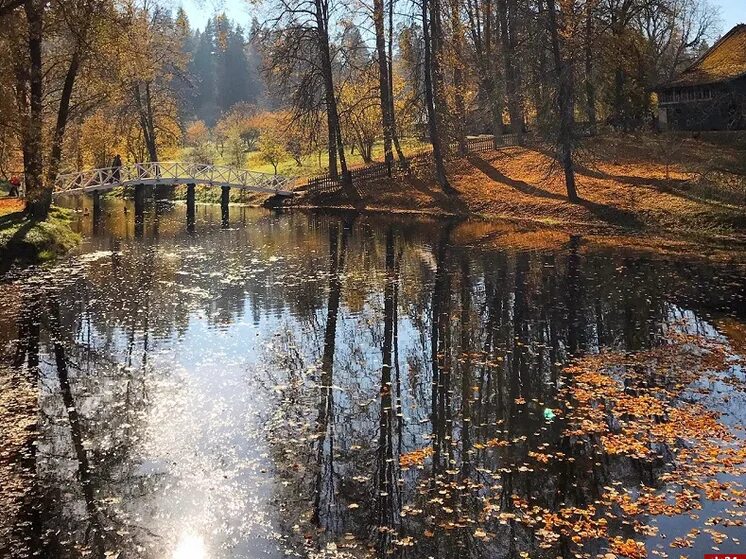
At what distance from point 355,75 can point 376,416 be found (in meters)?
38.9

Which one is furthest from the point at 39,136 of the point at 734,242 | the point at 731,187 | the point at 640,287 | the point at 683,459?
the point at 731,187

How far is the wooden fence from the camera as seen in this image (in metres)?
38.1

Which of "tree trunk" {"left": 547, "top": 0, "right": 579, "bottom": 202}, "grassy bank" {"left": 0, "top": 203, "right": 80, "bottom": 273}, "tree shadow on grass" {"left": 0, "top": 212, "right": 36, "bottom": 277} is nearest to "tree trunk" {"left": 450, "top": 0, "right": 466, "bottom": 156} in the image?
"tree trunk" {"left": 547, "top": 0, "right": 579, "bottom": 202}

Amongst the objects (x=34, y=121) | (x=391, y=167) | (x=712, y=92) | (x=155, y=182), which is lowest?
(x=155, y=182)

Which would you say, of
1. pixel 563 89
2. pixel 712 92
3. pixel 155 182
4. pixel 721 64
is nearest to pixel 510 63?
pixel 712 92

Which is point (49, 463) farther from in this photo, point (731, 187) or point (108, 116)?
point (108, 116)

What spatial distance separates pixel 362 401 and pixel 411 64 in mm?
31089

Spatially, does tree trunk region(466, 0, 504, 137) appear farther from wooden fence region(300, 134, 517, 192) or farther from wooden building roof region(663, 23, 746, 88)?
wooden building roof region(663, 23, 746, 88)

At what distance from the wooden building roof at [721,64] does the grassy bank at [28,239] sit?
98.7 feet

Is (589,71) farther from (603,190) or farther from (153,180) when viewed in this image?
(153,180)

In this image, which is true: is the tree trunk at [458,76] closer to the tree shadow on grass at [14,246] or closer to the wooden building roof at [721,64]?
the wooden building roof at [721,64]

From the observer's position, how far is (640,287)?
53.6ft

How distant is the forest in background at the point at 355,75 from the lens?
21188 millimetres

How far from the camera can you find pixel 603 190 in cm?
2816
